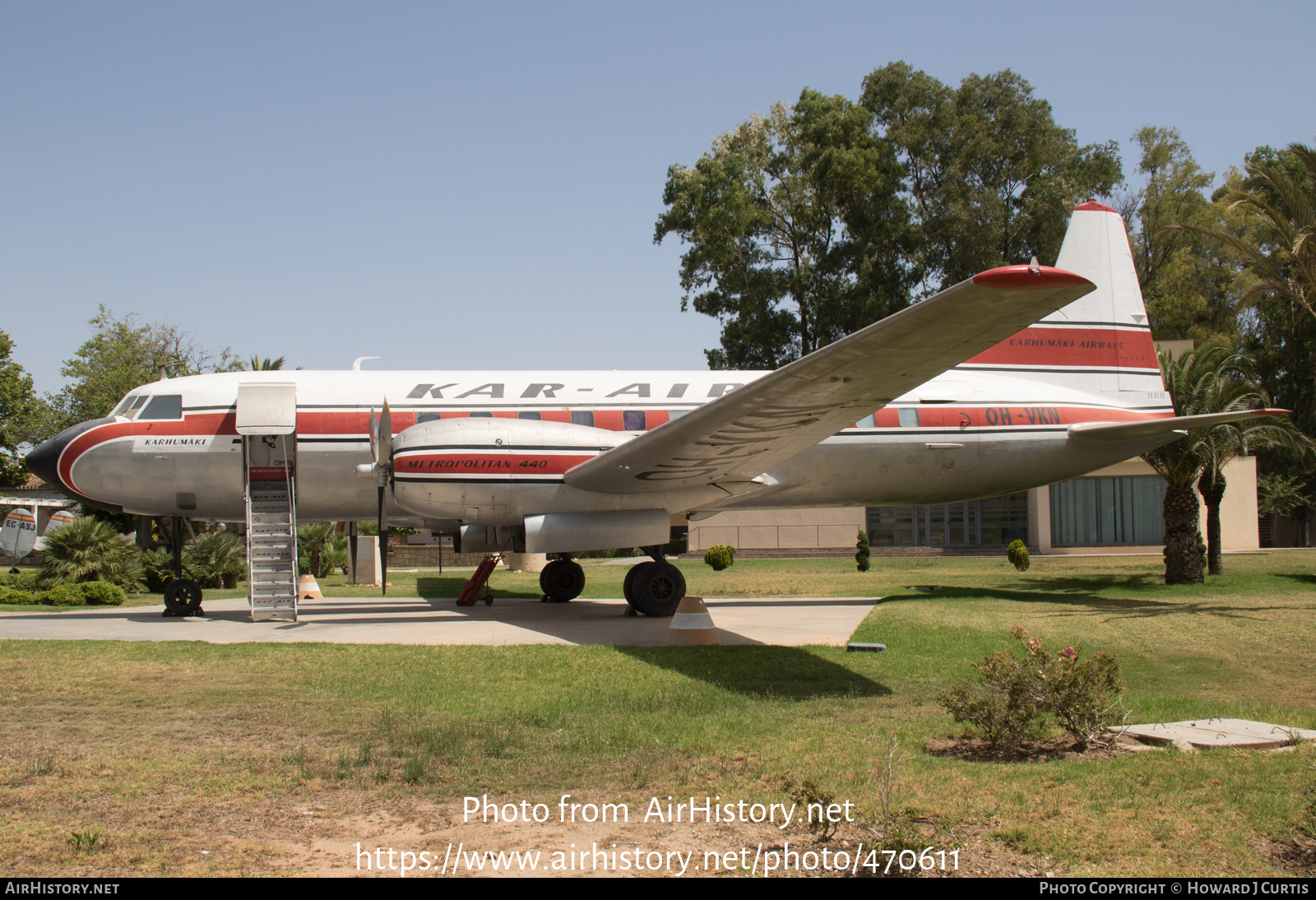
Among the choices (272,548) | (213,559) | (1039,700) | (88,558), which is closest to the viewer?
(1039,700)

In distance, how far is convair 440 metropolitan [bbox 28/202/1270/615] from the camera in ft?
46.4

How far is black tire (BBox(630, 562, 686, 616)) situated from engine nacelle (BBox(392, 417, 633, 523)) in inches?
95.0

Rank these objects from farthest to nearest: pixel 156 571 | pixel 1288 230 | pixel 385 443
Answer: pixel 156 571 < pixel 1288 230 < pixel 385 443

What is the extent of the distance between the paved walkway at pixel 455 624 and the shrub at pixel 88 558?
284 centimetres

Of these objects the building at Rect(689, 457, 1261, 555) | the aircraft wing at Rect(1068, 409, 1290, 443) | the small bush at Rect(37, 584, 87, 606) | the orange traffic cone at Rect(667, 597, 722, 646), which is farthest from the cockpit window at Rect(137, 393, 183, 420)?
the building at Rect(689, 457, 1261, 555)

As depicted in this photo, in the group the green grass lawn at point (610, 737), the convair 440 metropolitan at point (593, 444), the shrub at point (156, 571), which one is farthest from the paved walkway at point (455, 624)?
the shrub at point (156, 571)

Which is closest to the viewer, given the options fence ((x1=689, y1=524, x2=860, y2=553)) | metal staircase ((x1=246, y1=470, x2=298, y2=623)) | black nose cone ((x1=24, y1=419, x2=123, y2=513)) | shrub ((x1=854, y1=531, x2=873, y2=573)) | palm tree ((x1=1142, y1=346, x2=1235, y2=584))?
metal staircase ((x1=246, y1=470, x2=298, y2=623))

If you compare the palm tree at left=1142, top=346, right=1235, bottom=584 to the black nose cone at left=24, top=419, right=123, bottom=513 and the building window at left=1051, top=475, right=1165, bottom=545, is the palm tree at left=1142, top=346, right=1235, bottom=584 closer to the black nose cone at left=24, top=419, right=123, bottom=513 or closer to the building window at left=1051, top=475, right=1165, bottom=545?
the building window at left=1051, top=475, right=1165, bottom=545

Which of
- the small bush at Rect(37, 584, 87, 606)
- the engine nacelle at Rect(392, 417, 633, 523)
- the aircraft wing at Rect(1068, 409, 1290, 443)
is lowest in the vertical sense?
the small bush at Rect(37, 584, 87, 606)

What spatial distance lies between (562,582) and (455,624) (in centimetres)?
453

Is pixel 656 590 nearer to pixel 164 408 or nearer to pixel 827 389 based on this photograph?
pixel 827 389

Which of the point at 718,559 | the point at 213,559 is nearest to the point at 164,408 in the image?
the point at 213,559

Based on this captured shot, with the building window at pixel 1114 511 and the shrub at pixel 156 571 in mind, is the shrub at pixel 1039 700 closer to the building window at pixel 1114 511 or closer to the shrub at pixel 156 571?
the shrub at pixel 156 571

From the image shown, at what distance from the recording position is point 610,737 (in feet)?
22.6
